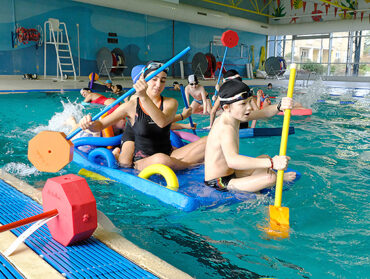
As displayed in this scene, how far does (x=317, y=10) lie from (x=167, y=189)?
24.0 meters

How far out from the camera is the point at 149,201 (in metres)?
3.11

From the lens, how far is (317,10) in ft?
77.1

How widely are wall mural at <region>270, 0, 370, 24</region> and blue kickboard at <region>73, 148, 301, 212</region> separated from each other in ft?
65.9

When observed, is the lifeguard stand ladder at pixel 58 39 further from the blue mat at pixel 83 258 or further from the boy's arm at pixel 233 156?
the blue mat at pixel 83 258

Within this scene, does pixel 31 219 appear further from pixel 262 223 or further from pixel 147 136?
pixel 147 136

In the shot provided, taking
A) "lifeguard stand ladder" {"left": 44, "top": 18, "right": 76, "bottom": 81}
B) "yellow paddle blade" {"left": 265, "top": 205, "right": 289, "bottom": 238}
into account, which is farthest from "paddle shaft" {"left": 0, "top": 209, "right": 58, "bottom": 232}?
"lifeguard stand ladder" {"left": 44, "top": 18, "right": 76, "bottom": 81}

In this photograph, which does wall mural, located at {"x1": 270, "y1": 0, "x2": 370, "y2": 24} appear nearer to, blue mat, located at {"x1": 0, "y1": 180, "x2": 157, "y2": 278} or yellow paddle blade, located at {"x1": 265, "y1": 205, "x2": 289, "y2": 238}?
yellow paddle blade, located at {"x1": 265, "y1": 205, "x2": 289, "y2": 238}

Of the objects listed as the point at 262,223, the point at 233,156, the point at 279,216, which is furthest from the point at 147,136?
the point at 279,216

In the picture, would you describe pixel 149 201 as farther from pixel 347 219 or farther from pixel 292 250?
pixel 347 219

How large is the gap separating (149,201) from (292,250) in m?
1.29

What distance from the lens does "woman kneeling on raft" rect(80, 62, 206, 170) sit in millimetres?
3365

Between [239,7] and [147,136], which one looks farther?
[239,7]

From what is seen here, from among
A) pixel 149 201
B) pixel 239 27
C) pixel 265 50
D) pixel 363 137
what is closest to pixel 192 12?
pixel 239 27

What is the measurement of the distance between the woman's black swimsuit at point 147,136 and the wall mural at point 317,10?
779 inches
